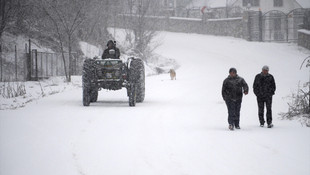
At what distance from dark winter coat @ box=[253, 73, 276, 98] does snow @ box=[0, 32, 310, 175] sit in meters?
0.82

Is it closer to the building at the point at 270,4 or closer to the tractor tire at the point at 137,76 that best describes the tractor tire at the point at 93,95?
the tractor tire at the point at 137,76

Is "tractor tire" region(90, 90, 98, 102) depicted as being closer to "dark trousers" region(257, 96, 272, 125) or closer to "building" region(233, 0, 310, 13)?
"dark trousers" region(257, 96, 272, 125)

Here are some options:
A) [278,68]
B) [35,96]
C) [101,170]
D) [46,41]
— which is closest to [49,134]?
[101,170]

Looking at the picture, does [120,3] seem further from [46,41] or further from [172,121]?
[172,121]

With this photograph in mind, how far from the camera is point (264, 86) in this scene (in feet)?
41.4

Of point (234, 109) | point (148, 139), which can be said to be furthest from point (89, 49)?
point (148, 139)

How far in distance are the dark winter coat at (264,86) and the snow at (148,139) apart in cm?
82

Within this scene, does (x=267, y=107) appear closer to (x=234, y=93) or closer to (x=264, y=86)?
(x=264, y=86)

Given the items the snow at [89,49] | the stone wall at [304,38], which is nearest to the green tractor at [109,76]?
the snow at [89,49]

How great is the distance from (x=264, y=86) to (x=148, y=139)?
3.71 metres

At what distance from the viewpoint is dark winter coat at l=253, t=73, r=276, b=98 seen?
1262cm

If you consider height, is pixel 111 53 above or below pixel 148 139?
above

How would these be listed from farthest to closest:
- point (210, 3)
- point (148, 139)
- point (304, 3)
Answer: point (210, 3) → point (304, 3) → point (148, 139)

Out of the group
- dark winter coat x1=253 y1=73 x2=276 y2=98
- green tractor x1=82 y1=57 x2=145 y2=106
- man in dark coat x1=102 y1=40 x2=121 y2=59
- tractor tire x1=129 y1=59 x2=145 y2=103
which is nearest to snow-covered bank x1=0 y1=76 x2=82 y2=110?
green tractor x1=82 y1=57 x2=145 y2=106
